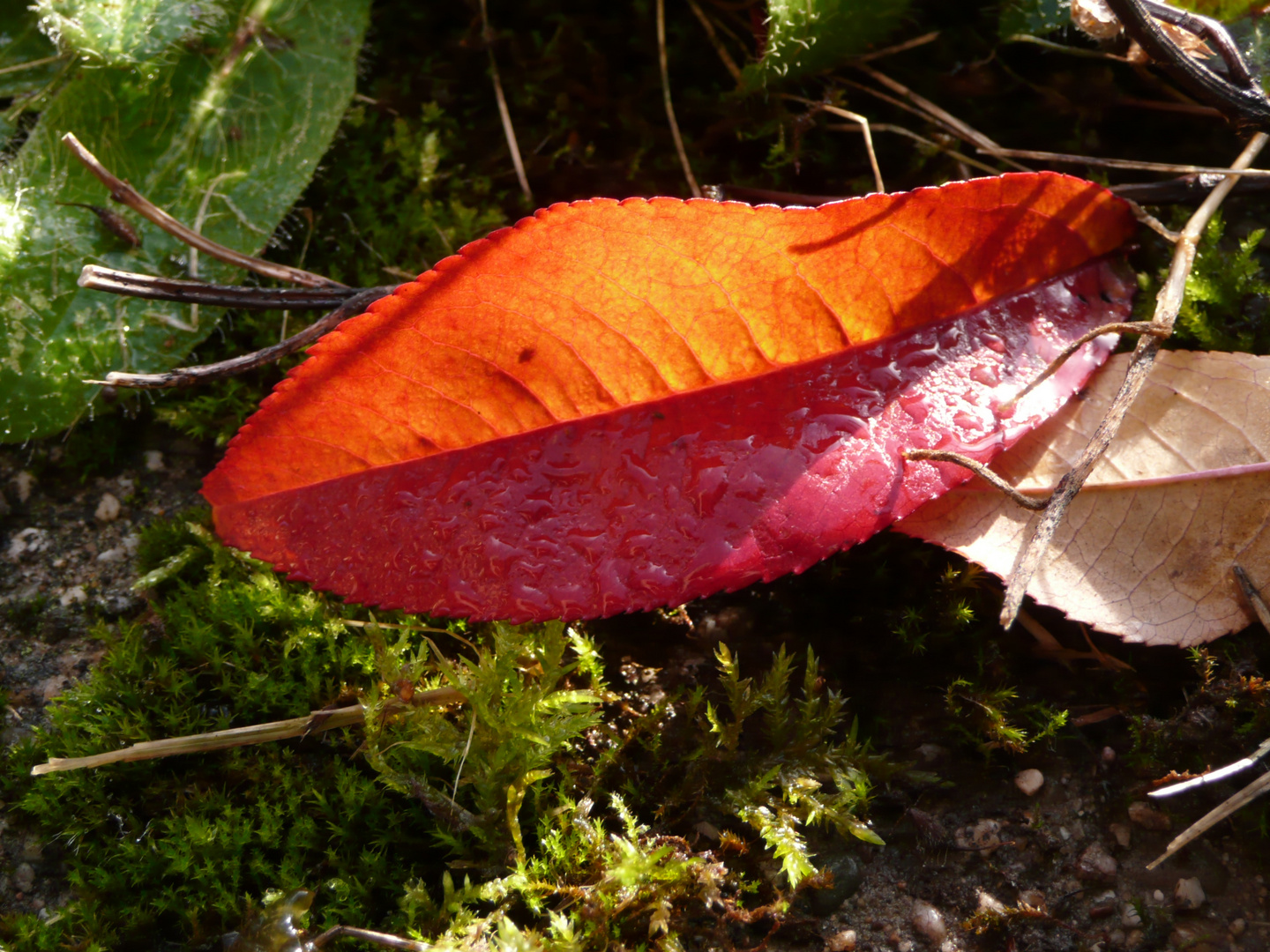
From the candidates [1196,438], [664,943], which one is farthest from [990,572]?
[664,943]

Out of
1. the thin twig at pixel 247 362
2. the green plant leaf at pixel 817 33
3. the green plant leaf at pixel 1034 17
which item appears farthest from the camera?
the green plant leaf at pixel 1034 17

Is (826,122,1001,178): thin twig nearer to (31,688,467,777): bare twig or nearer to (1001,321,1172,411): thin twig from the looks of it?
(1001,321,1172,411): thin twig

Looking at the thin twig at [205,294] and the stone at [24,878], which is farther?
the thin twig at [205,294]

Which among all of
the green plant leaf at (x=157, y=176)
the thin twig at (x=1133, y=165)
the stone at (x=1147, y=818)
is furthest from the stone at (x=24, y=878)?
the thin twig at (x=1133, y=165)

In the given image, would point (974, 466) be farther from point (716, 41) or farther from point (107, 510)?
point (107, 510)

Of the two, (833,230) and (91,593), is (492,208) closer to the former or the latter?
(833,230)

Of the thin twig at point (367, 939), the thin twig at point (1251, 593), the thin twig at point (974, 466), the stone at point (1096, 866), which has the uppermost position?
the thin twig at point (974, 466)

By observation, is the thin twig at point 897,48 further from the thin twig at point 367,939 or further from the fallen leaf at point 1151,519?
the thin twig at point 367,939
